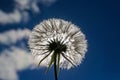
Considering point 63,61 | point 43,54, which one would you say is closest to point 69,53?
point 63,61

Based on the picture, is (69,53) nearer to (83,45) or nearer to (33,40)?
(83,45)

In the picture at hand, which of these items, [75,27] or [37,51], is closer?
[37,51]

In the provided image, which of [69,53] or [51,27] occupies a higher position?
[51,27]

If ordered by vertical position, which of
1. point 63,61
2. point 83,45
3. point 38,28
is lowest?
point 63,61

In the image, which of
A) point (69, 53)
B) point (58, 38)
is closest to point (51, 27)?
point (58, 38)
